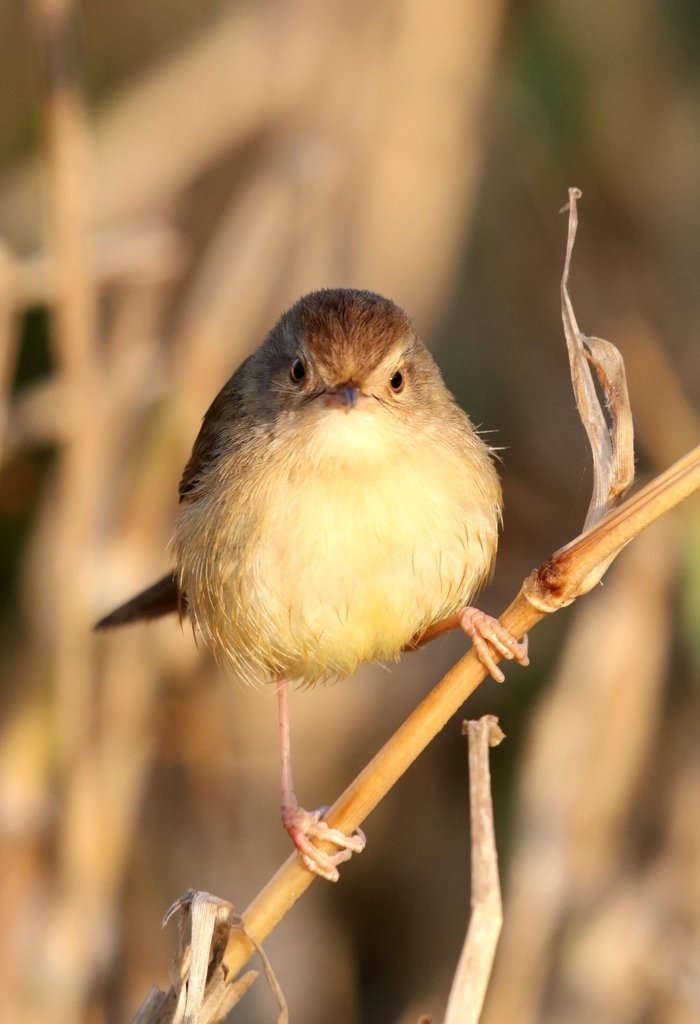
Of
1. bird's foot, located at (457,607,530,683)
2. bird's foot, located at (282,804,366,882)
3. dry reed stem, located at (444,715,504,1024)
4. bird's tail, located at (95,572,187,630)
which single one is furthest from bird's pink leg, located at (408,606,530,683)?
bird's tail, located at (95,572,187,630)

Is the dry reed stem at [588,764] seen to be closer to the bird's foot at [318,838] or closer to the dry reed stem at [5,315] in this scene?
the bird's foot at [318,838]

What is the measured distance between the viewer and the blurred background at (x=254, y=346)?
3951 mm

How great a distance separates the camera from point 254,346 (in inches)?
178

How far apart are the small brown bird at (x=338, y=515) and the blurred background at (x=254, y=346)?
38.6 inches

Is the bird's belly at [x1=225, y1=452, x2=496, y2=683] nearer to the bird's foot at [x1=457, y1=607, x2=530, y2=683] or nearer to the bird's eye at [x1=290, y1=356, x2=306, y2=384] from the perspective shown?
the bird's foot at [x1=457, y1=607, x2=530, y2=683]

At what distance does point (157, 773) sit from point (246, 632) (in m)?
1.73

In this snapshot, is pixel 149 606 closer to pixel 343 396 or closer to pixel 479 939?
pixel 343 396

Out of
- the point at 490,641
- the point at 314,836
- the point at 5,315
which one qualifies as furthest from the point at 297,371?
the point at 5,315

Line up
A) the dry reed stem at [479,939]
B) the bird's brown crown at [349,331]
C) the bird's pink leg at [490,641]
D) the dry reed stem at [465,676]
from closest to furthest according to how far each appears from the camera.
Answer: the dry reed stem at [465,676]
the dry reed stem at [479,939]
the bird's pink leg at [490,641]
the bird's brown crown at [349,331]

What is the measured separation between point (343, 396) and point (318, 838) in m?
1.02

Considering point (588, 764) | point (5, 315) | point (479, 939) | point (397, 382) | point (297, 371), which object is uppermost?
point (5, 315)

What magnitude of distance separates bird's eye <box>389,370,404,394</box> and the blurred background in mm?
1154

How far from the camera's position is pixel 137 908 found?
14.5 feet

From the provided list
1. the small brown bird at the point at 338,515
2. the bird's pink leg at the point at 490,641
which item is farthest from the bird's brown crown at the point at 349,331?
the bird's pink leg at the point at 490,641
